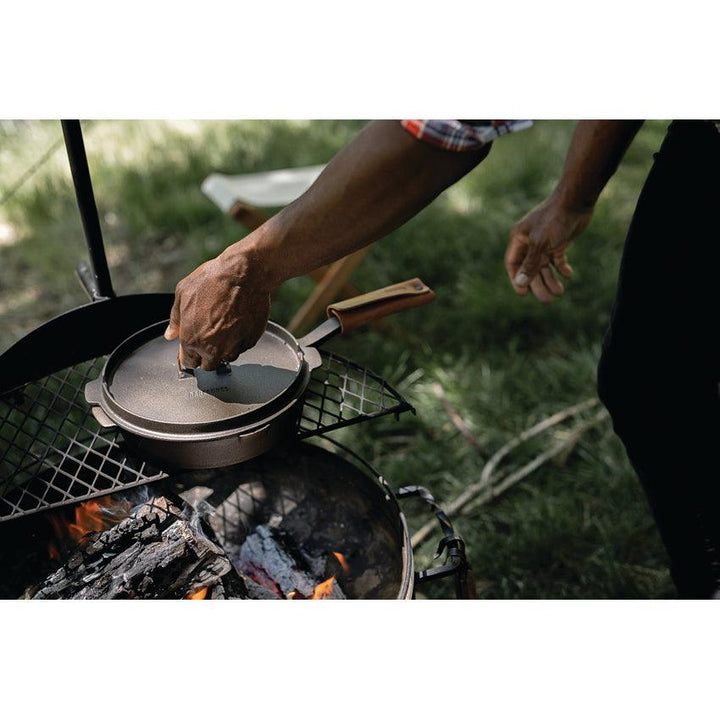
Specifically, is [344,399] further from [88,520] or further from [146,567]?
[88,520]

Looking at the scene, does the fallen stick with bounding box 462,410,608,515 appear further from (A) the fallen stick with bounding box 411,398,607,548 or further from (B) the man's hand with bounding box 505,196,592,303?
(B) the man's hand with bounding box 505,196,592,303

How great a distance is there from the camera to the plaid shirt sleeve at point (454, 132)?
4.20 feet

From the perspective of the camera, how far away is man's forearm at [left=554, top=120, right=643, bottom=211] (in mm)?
1763

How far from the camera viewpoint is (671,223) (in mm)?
1723

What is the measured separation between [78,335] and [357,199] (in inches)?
35.4

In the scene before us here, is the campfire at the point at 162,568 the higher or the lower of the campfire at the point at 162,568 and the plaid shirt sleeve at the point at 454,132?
the lower

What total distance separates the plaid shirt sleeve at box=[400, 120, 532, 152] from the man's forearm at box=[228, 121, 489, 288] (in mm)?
14

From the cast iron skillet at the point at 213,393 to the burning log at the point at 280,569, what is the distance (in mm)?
440

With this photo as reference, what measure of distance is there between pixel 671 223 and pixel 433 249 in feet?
7.18

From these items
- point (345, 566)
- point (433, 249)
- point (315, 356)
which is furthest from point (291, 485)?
point (433, 249)

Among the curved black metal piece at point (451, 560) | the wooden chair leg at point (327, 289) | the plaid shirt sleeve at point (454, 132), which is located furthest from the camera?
the wooden chair leg at point (327, 289)

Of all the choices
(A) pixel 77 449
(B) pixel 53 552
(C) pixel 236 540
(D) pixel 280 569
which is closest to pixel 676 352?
(D) pixel 280 569

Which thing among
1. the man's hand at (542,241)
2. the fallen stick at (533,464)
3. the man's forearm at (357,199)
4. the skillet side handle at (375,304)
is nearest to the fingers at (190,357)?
the man's forearm at (357,199)

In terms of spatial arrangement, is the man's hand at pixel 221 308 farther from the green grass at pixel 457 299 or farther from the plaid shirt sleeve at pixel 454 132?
the green grass at pixel 457 299
